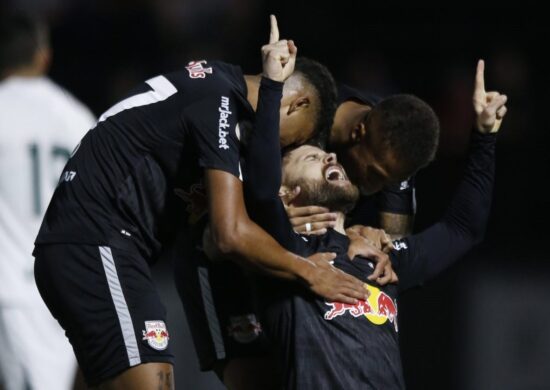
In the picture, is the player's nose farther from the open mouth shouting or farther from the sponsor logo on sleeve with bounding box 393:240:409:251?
the sponsor logo on sleeve with bounding box 393:240:409:251

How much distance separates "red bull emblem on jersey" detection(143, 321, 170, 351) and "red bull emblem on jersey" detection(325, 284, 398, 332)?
2.33 feet

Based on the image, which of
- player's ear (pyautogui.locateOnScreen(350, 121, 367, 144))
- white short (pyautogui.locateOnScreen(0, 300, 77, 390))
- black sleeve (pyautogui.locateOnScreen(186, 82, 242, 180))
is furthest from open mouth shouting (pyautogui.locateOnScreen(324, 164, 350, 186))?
white short (pyautogui.locateOnScreen(0, 300, 77, 390))

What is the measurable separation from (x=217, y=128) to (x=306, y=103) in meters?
0.46

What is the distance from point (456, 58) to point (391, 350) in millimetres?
5959

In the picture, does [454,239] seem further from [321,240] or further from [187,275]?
[187,275]

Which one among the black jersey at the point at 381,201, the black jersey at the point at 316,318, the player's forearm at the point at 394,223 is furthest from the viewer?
the player's forearm at the point at 394,223

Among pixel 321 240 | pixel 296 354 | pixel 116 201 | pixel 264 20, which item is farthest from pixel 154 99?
pixel 264 20

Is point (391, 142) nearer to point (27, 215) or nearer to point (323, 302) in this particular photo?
point (323, 302)

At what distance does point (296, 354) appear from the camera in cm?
469

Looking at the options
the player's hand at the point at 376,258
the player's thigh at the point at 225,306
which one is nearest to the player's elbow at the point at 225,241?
the player's hand at the point at 376,258

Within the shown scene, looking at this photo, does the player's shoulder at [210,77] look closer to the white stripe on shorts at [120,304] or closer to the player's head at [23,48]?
the white stripe on shorts at [120,304]

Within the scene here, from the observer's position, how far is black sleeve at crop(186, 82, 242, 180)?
16.0ft

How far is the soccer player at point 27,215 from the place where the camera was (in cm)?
636

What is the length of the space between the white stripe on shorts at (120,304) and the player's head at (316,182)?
736 mm
